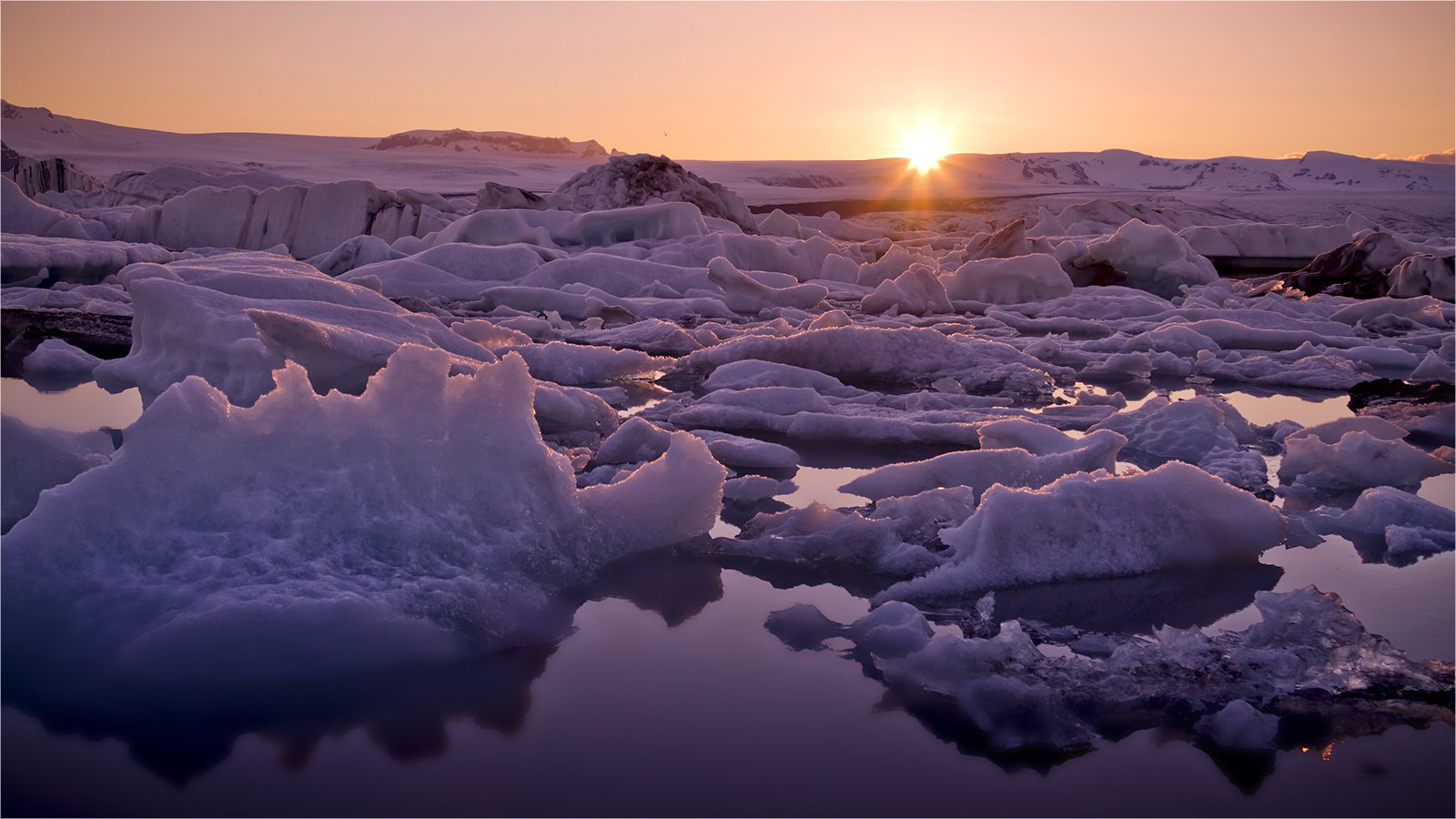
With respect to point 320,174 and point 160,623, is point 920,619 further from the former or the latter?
point 320,174

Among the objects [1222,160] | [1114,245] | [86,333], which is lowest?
[86,333]

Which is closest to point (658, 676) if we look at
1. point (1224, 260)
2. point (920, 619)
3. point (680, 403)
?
point (920, 619)

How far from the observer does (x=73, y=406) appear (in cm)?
402

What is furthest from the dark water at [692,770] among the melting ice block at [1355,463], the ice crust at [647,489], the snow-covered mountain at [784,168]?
the snow-covered mountain at [784,168]

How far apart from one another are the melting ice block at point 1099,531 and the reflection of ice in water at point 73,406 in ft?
10.3

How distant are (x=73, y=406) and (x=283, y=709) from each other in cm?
321

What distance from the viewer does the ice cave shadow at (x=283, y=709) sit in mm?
1508

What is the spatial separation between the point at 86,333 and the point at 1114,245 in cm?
996

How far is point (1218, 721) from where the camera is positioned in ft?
5.25

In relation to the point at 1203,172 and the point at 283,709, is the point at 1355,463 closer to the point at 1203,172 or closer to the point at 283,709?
the point at 283,709

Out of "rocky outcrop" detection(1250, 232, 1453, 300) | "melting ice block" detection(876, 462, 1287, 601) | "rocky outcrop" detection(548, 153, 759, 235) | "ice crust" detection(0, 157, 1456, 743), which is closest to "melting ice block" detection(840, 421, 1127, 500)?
"ice crust" detection(0, 157, 1456, 743)

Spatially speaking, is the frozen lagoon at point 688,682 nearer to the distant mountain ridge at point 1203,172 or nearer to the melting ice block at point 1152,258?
the melting ice block at point 1152,258

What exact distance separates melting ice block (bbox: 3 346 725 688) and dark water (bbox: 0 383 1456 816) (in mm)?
92

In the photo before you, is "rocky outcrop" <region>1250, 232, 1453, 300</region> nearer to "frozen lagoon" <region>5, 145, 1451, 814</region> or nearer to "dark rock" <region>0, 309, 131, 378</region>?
"frozen lagoon" <region>5, 145, 1451, 814</region>
